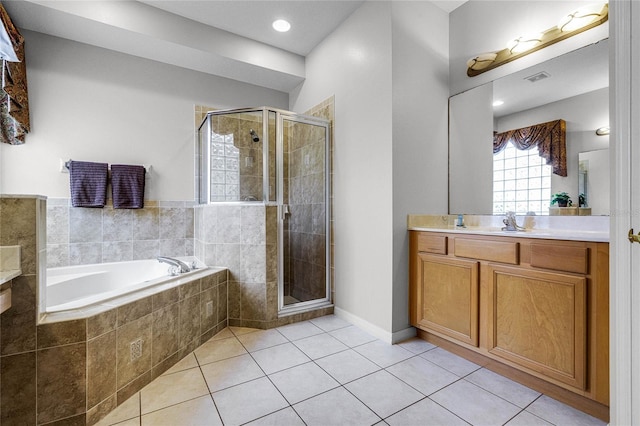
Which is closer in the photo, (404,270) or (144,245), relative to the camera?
(404,270)

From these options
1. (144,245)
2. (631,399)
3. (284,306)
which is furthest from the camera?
(144,245)

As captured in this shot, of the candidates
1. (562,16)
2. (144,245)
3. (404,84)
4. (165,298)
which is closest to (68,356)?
(165,298)

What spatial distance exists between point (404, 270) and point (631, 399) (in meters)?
1.31

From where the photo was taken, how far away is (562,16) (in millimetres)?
1830

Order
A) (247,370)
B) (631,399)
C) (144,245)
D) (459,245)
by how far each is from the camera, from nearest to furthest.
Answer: (631,399), (247,370), (459,245), (144,245)

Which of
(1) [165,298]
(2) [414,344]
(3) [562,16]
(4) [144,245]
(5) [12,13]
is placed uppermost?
(5) [12,13]

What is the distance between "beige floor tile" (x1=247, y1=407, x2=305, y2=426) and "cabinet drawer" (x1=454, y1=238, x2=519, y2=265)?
1444 millimetres

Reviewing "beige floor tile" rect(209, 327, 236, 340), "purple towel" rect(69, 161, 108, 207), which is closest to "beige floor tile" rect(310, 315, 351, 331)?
"beige floor tile" rect(209, 327, 236, 340)

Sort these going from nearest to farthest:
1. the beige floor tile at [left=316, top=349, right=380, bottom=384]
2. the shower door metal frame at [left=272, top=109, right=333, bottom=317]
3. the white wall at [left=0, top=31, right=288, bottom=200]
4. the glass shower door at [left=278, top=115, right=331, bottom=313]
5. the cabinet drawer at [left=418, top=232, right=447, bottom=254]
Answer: the beige floor tile at [left=316, top=349, right=380, bottom=384] → the cabinet drawer at [left=418, top=232, right=447, bottom=254] → the white wall at [left=0, top=31, right=288, bottom=200] → the shower door metal frame at [left=272, top=109, right=333, bottom=317] → the glass shower door at [left=278, top=115, right=331, bottom=313]

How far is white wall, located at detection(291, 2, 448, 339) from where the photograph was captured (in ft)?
7.13

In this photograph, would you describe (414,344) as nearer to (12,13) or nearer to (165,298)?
(165,298)

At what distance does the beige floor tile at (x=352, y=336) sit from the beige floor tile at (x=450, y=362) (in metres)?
0.45

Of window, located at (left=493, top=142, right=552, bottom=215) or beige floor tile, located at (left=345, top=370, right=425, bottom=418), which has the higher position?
window, located at (left=493, top=142, right=552, bottom=215)

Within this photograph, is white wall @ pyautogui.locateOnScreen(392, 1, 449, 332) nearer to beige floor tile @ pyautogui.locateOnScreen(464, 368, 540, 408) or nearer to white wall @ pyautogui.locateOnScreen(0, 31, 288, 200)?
beige floor tile @ pyautogui.locateOnScreen(464, 368, 540, 408)
